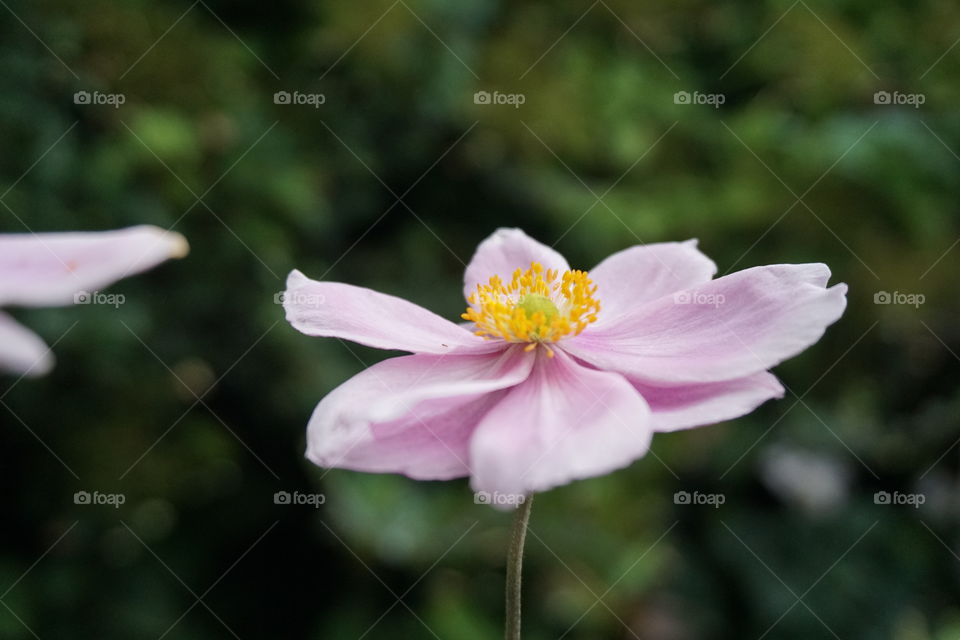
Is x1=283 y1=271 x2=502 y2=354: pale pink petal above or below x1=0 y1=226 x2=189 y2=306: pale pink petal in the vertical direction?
below

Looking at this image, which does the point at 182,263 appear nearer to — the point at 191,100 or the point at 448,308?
the point at 191,100

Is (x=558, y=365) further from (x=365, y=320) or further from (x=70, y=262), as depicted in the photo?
(x=70, y=262)

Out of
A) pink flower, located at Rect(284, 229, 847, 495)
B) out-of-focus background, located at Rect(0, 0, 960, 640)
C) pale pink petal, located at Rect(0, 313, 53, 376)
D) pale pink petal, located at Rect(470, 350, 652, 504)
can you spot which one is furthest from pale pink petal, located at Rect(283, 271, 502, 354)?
out-of-focus background, located at Rect(0, 0, 960, 640)

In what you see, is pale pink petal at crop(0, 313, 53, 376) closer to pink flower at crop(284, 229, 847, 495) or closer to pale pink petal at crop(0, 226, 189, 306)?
pale pink petal at crop(0, 226, 189, 306)

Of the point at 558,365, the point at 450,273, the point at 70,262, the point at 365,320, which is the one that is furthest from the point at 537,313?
the point at 450,273

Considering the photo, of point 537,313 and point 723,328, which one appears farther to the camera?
point 537,313

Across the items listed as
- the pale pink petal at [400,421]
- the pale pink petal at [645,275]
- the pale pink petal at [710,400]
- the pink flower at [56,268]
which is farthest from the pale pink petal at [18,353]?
the pale pink petal at [645,275]

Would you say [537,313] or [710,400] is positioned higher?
[537,313]

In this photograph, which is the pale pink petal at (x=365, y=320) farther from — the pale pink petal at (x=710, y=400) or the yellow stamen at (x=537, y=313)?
the pale pink petal at (x=710, y=400)
